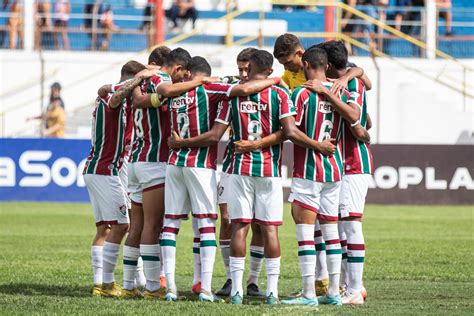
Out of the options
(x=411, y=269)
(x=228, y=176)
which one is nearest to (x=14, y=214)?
(x=411, y=269)

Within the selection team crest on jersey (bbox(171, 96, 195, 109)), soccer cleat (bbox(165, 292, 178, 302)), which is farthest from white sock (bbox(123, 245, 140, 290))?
team crest on jersey (bbox(171, 96, 195, 109))

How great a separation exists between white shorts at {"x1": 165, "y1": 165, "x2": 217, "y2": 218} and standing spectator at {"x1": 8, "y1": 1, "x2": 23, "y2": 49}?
2176 cm

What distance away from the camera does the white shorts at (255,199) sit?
9.98 m

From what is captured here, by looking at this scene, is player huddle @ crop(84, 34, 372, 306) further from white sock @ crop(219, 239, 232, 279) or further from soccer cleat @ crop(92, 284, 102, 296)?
white sock @ crop(219, 239, 232, 279)

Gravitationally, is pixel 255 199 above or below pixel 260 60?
below

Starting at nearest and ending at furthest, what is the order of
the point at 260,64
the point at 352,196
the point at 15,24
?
the point at 260,64, the point at 352,196, the point at 15,24

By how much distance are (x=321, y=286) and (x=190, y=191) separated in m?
1.84

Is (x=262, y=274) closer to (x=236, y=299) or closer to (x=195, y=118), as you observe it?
(x=236, y=299)

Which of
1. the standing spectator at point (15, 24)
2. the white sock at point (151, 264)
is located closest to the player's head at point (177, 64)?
the white sock at point (151, 264)

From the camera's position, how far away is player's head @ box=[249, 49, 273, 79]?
10023 millimetres

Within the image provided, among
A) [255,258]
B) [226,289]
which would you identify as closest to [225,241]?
[255,258]

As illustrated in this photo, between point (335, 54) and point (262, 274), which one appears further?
point (262, 274)

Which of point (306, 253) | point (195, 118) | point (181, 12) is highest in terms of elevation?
point (181, 12)

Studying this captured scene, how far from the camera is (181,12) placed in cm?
3177
